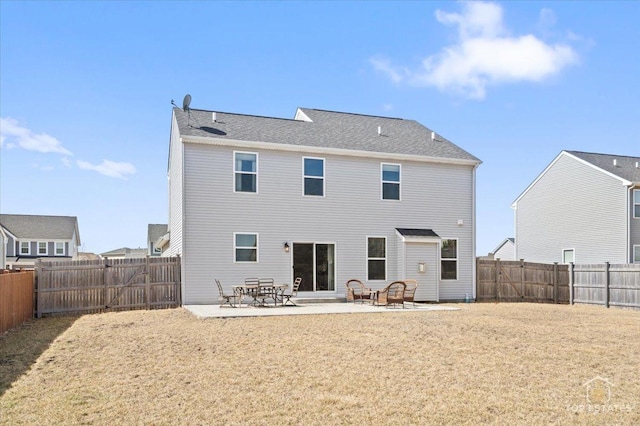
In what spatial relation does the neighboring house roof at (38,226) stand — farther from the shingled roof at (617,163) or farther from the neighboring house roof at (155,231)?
the shingled roof at (617,163)

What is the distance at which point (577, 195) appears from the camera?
26.6 metres

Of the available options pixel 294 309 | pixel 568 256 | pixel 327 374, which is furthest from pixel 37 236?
pixel 327 374

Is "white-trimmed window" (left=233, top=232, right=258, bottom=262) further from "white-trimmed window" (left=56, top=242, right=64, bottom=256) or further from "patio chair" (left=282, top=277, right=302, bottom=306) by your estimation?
"white-trimmed window" (left=56, top=242, right=64, bottom=256)

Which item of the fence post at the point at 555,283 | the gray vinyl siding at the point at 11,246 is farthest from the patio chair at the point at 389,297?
the gray vinyl siding at the point at 11,246

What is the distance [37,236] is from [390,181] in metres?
45.9

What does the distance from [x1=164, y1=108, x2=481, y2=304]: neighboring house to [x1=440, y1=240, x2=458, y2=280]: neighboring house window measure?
0.04m

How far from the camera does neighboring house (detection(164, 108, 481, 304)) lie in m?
17.0

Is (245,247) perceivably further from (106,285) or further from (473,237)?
(473,237)

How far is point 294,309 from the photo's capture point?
15.3 meters

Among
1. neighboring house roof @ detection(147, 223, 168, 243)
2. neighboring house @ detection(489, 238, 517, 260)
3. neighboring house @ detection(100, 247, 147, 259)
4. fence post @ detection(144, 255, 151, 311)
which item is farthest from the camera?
neighboring house @ detection(100, 247, 147, 259)

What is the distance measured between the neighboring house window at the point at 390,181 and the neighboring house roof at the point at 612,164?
12232 mm

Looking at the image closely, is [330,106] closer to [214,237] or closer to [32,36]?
[214,237]

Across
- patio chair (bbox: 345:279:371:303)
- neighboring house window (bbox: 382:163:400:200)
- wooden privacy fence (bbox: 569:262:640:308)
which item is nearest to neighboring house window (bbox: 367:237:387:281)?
patio chair (bbox: 345:279:371:303)

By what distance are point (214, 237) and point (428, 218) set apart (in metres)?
8.16
